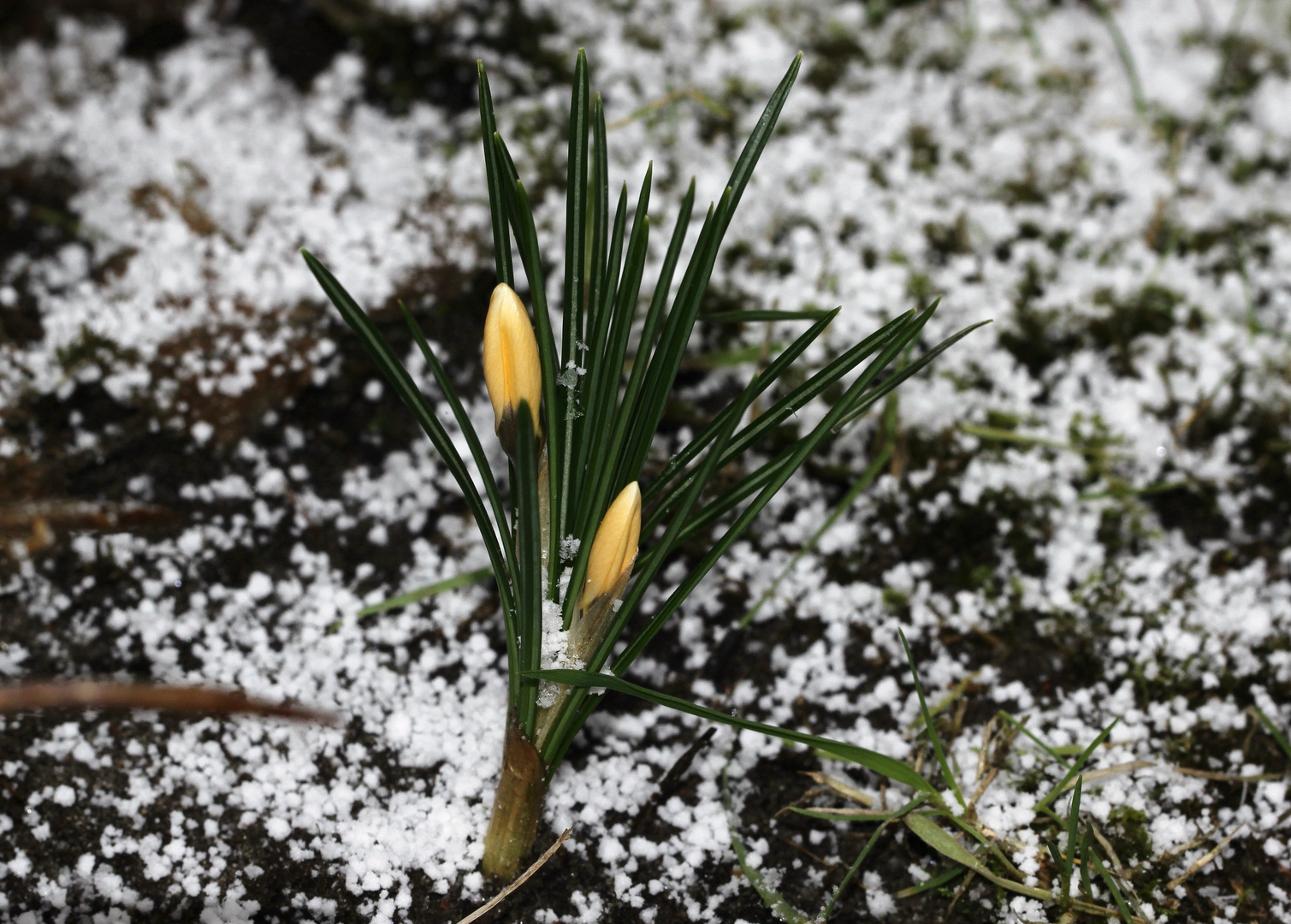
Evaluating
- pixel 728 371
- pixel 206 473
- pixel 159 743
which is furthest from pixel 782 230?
pixel 159 743

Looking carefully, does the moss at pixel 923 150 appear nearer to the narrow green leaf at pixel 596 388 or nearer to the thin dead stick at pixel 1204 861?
the narrow green leaf at pixel 596 388

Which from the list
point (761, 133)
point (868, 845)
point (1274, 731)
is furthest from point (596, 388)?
point (1274, 731)

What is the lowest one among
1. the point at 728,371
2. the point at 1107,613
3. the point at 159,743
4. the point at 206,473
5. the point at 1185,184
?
the point at 159,743

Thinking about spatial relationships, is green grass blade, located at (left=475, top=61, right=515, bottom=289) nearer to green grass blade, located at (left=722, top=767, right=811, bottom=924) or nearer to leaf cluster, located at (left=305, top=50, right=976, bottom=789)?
leaf cluster, located at (left=305, top=50, right=976, bottom=789)

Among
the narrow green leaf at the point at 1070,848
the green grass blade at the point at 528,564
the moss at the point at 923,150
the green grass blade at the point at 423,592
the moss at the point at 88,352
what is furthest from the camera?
the moss at the point at 923,150

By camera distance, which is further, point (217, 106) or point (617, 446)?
point (217, 106)

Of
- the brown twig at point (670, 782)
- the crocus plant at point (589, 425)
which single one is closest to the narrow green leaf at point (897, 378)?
the crocus plant at point (589, 425)

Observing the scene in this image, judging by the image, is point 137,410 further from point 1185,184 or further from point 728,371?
point 1185,184
